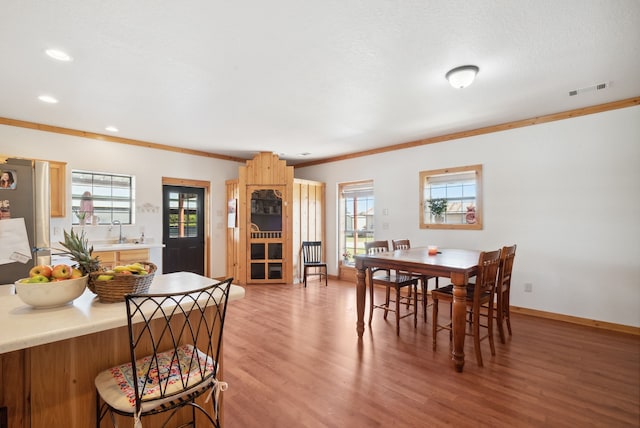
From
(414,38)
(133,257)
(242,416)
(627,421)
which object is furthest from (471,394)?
(133,257)

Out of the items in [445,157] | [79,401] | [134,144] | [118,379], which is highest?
[134,144]

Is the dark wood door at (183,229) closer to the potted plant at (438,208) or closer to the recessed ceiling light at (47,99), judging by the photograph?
the recessed ceiling light at (47,99)

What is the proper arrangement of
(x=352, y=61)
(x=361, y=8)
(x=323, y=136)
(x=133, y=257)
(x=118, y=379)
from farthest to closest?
(x=323, y=136) → (x=133, y=257) → (x=352, y=61) → (x=361, y=8) → (x=118, y=379)

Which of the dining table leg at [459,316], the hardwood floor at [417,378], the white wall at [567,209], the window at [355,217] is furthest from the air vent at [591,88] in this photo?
the window at [355,217]

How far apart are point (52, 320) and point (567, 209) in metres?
4.78

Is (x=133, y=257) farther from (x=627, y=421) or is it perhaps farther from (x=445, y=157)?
(x=627, y=421)

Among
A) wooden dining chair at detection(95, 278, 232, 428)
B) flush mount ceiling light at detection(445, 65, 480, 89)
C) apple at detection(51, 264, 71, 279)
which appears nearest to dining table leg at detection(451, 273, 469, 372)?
flush mount ceiling light at detection(445, 65, 480, 89)

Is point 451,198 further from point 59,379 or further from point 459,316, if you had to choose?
point 59,379

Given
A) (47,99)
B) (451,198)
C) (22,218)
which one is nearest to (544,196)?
(451,198)

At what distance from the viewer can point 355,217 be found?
6207 mm

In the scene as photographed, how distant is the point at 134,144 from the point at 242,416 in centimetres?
464

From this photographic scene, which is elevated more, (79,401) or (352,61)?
(352,61)

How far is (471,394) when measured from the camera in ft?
7.14

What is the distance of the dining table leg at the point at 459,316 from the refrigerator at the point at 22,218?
10.1 feet
